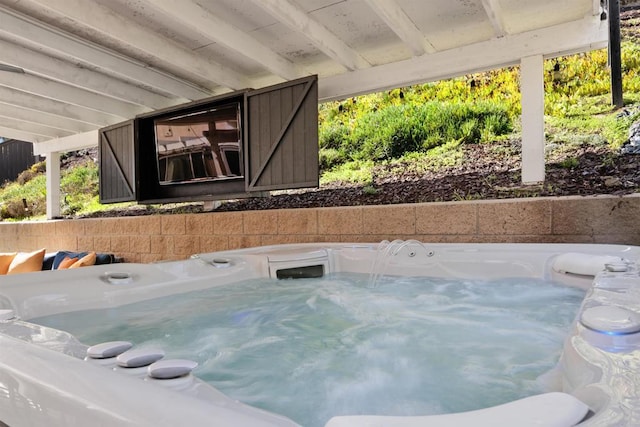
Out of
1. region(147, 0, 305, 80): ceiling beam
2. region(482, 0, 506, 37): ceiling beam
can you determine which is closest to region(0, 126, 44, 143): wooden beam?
region(147, 0, 305, 80): ceiling beam

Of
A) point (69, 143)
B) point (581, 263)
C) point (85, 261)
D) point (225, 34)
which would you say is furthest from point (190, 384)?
point (69, 143)

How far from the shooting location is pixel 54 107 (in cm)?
438

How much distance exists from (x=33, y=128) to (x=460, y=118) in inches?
193

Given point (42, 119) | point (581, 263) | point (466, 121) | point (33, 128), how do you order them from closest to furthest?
point (581, 263) < point (466, 121) < point (42, 119) < point (33, 128)

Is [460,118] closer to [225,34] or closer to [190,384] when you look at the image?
[225,34]

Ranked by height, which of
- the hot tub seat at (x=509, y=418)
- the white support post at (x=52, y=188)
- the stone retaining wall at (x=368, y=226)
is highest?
the white support post at (x=52, y=188)

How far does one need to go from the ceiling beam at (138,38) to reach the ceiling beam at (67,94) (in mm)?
1180

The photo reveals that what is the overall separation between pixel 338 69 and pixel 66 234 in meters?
3.68

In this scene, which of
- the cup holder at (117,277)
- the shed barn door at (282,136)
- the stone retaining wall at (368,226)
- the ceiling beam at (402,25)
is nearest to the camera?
the cup holder at (117,277)

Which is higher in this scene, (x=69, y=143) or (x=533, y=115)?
(x=69, y=143)

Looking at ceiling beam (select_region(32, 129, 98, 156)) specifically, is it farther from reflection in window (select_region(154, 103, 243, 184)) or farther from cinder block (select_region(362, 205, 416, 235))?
cinder block (select_region(362, 205, 416, 235))

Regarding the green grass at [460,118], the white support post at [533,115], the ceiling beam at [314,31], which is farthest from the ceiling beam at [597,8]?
the ceiling beam at [314,31]

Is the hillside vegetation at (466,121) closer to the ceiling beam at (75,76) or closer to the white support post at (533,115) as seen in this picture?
the white support post at (533,115)

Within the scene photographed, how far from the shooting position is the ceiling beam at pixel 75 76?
326cm
